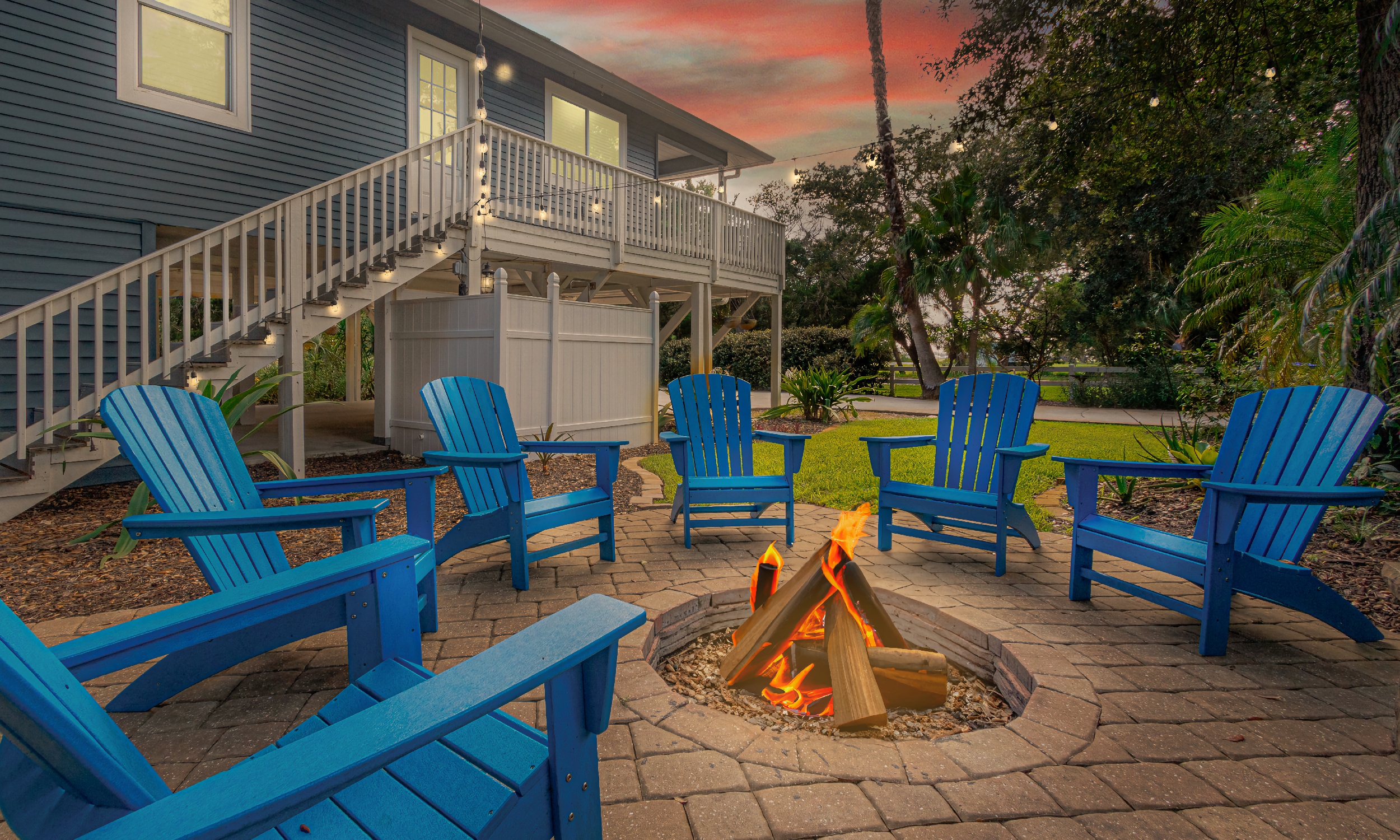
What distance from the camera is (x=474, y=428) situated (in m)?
3.58

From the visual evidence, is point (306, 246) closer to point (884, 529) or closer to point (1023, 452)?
point (884, 529)

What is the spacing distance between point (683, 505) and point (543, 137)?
7821mm

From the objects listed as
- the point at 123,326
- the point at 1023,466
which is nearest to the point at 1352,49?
the point at 1023,466

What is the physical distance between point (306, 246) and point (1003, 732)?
6.73 metres

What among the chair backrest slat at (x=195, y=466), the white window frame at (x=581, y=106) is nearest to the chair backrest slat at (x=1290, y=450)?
the chair backrest slat at (x=195, y=466)

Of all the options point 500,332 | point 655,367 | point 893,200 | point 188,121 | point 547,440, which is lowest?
point 547,440

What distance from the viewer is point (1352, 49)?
19.1ft

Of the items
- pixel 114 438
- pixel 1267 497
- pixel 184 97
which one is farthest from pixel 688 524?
pixel 184 97

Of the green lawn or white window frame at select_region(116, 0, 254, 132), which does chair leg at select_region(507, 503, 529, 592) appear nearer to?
the green lawn

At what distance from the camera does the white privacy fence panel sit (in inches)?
252

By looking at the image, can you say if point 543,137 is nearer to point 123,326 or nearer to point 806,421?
point 806,421

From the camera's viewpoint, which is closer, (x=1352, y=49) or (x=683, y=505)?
(x=683, y=505)

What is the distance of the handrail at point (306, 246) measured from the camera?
4.62 metres

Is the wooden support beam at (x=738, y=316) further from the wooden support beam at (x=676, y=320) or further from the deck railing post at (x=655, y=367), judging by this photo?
the deck railing post at (x=655, y=367)
